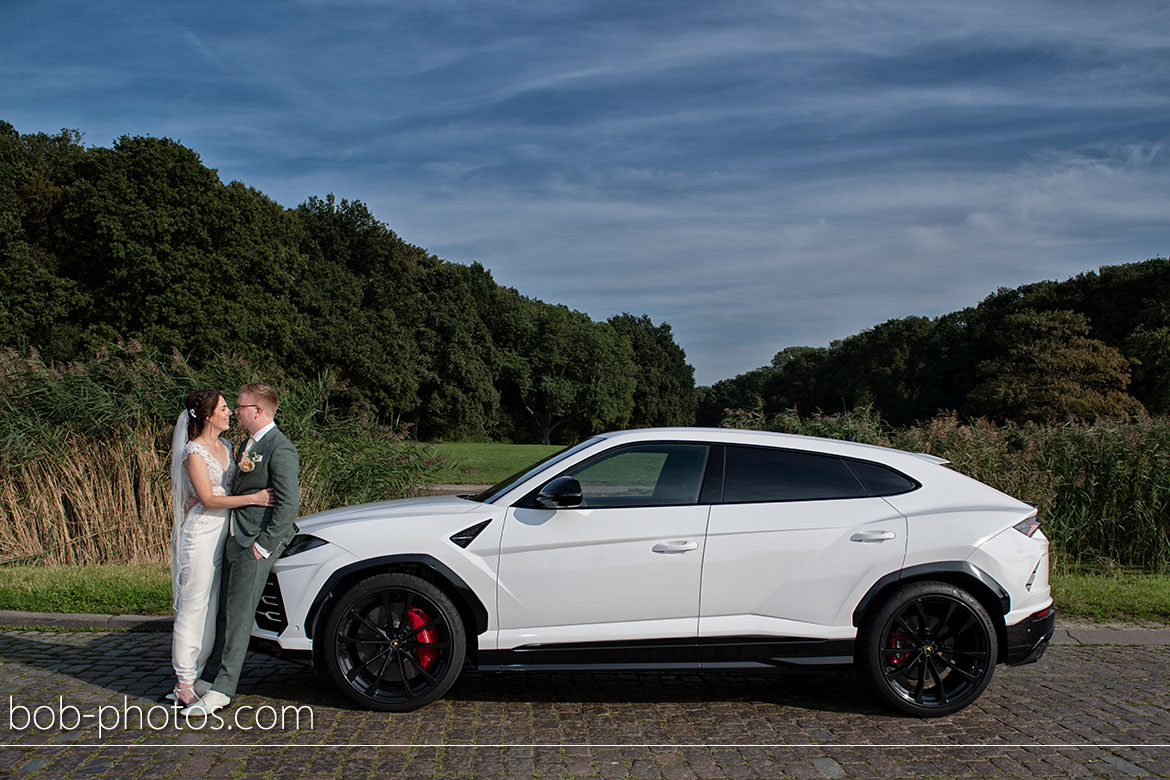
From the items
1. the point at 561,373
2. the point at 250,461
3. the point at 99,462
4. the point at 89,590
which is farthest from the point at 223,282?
the point at 561,373

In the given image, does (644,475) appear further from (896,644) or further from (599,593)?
(896,644)

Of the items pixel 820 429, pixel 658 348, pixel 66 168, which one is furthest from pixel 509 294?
pixel 820 429

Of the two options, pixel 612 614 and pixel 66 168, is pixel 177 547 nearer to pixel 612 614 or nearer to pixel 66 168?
pixel 612 614

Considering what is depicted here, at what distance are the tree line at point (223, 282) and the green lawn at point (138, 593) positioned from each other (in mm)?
13814

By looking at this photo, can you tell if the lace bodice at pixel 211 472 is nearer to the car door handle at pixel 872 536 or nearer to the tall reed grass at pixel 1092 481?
the car door handle at pixel 872 536

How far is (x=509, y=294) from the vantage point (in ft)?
267

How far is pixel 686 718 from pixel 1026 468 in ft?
25.4

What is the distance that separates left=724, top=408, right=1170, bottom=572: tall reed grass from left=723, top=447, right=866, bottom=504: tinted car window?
239 inches

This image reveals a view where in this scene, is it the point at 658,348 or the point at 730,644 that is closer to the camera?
the point at 730,644

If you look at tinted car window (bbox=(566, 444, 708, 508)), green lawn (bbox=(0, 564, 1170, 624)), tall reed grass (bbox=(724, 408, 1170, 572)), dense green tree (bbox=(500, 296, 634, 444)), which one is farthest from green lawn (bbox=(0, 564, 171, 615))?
dense green tree (bbox=(500, 296, 634, 444))

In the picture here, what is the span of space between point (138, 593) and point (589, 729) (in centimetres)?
503

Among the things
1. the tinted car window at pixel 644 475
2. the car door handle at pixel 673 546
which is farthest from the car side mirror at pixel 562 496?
the car door handle at pixel 673 546

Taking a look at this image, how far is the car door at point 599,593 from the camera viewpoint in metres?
5.28

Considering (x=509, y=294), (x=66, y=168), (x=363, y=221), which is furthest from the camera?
(x=509, y=294)
